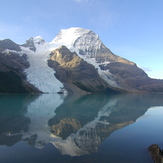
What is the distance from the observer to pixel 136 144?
66.9 feet

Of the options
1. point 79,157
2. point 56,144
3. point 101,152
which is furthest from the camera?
point 56,144

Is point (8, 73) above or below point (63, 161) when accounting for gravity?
above

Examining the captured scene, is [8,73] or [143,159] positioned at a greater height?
[8,73]

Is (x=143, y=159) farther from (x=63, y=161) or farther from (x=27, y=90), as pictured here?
(x=27, y=90)

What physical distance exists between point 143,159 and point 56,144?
950 cm

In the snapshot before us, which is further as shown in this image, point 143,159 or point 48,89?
point 48,89

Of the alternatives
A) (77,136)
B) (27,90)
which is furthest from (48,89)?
(77,136)

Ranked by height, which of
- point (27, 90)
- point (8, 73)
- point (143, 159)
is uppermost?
point (8, 73)

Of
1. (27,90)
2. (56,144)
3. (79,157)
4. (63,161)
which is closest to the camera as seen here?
(63,161)

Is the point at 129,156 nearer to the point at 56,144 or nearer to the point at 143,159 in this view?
the point at 143,159

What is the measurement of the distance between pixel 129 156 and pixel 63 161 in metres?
6.45

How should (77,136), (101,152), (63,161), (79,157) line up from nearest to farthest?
(63,161) < (79,157) < (101,152) < (77,136)

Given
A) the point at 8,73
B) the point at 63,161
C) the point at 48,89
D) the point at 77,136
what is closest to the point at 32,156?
the point at 63,161

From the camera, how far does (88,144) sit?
2020 centimetres
